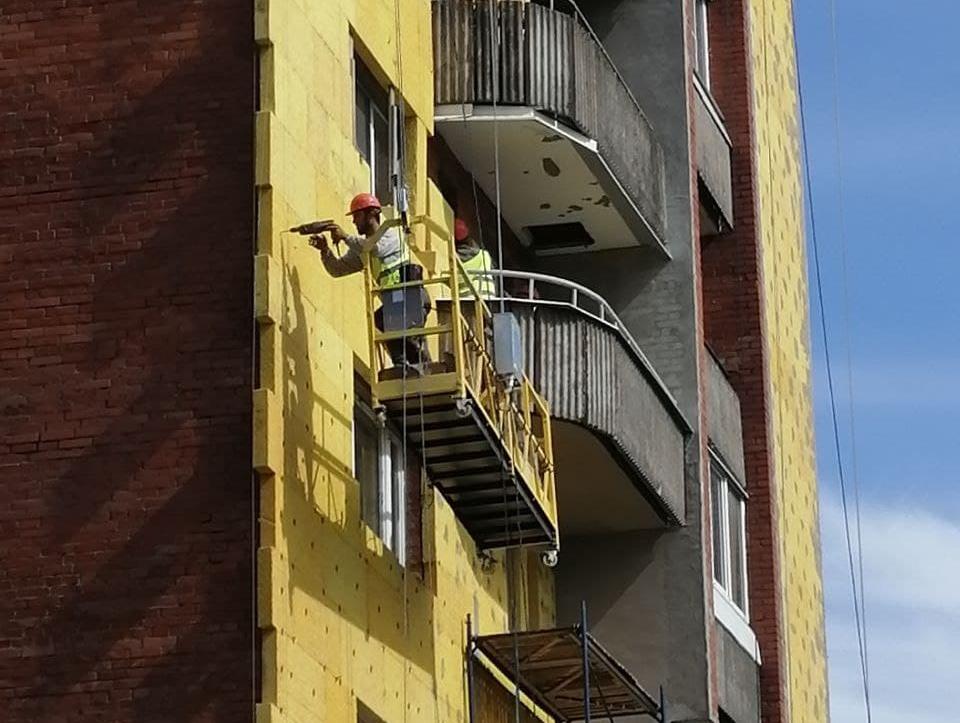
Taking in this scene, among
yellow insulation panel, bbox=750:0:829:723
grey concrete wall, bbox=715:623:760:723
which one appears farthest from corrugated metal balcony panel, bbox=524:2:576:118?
yellow insulation panel, bbox=750:0:829:723

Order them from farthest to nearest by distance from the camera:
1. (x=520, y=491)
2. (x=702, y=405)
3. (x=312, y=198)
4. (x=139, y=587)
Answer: (x=702, y=405)
(x=520, y=491)
(x=312, y=198)
(x=139, y=587)

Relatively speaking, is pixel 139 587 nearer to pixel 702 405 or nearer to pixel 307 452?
pixel 307 452

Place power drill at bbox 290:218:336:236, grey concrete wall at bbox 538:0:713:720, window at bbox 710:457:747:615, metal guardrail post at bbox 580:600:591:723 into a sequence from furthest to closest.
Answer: window at bbox 710:457:747:615
grey concrete wall at bbox 538:0:713:720
metal guardrail post at bbox 580:600:591:723
power drill at bbox 290:218:336:236

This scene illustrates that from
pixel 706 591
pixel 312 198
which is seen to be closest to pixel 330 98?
pixel 312 198

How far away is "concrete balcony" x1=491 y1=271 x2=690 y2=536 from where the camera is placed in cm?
2892

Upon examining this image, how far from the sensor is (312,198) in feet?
78.3

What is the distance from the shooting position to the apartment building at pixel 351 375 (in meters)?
22.2

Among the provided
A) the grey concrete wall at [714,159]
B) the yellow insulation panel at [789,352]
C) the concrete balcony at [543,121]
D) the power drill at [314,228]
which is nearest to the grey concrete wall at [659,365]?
the concrete balcony at [543,121]

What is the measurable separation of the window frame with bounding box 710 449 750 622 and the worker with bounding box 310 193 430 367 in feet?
36.3

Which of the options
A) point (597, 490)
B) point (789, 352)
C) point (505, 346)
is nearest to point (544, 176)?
point (597, 490)

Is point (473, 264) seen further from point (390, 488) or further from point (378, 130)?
point (390, 488)

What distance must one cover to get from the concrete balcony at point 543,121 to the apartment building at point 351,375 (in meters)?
0.04

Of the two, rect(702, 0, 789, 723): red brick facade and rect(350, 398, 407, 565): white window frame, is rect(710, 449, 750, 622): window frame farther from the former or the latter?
rect(350, 398, 407, 565): white window frame

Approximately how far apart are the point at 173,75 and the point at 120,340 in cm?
227
